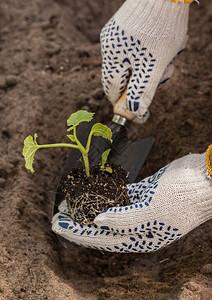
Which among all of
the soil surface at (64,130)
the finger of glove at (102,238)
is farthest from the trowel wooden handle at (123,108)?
the finger of glove at (102,238)

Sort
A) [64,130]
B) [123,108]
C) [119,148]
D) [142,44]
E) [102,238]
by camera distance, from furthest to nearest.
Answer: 1. [64,130]
2. [119,148]
3. [123,108]
4. [142,44]
5. [102,238]

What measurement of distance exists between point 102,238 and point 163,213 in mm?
242

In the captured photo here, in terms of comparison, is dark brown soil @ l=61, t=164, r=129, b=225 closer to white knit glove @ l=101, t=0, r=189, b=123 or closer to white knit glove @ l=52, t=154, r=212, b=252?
white knit glove @ l=52, t=154, r=212, b=252

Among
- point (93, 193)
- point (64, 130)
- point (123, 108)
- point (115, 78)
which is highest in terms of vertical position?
point (115, 78)

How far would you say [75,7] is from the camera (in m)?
2.35

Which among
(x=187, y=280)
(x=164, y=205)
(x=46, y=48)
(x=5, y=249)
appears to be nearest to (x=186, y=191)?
(x=164, y=205)

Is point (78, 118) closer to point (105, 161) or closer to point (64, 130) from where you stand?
point (105, 161)

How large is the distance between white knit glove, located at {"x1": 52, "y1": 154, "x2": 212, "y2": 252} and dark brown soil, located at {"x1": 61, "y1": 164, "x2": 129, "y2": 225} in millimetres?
74

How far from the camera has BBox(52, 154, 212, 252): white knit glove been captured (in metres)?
1.16

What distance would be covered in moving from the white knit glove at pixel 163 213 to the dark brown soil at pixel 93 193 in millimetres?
74

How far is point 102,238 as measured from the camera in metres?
1.27

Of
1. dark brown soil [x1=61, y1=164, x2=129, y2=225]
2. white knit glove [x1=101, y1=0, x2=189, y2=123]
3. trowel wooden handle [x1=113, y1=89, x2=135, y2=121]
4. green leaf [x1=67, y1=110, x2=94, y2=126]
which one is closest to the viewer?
green leaf [x1=67, y1=110, x2=94, y2=126]

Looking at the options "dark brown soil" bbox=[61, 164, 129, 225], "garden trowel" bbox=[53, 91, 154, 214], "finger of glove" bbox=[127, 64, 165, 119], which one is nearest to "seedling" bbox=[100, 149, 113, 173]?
"dark brown soil" bbox=[61, 164, 129, 225]

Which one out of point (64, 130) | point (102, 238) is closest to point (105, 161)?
point (102, 238)
